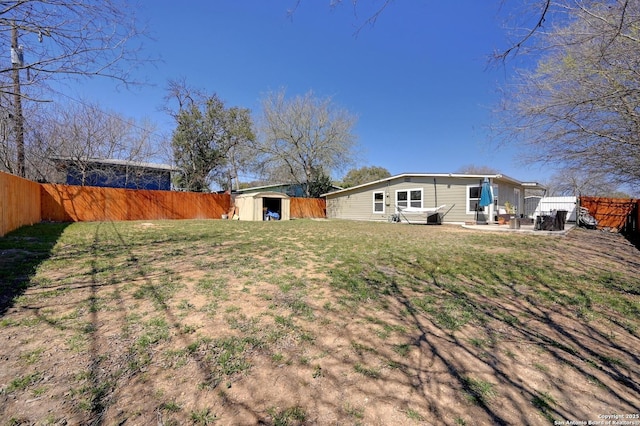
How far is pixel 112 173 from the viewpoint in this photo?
53.6 ft

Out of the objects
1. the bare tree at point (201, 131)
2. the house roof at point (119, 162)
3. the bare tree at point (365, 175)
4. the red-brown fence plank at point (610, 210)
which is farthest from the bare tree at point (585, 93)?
the bare tree at point (365, 175)

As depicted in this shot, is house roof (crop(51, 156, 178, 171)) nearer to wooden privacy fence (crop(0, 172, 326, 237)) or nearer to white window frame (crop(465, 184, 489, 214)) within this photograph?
wooden privacy fence (crop(0, 172, 326, 237))

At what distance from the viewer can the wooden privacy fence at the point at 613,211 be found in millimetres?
12438

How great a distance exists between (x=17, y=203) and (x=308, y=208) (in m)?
14.4

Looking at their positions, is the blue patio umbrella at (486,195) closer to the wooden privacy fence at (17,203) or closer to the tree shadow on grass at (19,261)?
the tree shadow on grass at (19,261)

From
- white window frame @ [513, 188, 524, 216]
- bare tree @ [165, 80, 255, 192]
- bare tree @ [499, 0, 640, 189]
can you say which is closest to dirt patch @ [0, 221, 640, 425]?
bare tree @ [499, 0, 640, 189]

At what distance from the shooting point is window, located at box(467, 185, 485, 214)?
13492 mm

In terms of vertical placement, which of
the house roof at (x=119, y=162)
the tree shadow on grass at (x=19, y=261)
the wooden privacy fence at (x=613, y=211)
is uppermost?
the house roof at (x=119, y=162)

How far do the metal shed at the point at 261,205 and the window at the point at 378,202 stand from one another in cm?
548

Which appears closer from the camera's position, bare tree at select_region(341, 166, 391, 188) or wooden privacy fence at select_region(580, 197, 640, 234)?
wooden privacy fence at select_region(580, 197, 640, 234)

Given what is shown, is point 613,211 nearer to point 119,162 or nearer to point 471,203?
point 471,203

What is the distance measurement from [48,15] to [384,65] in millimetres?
7566

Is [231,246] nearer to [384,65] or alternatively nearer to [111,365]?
[111,365]

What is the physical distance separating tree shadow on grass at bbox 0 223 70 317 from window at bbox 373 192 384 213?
14454mm
